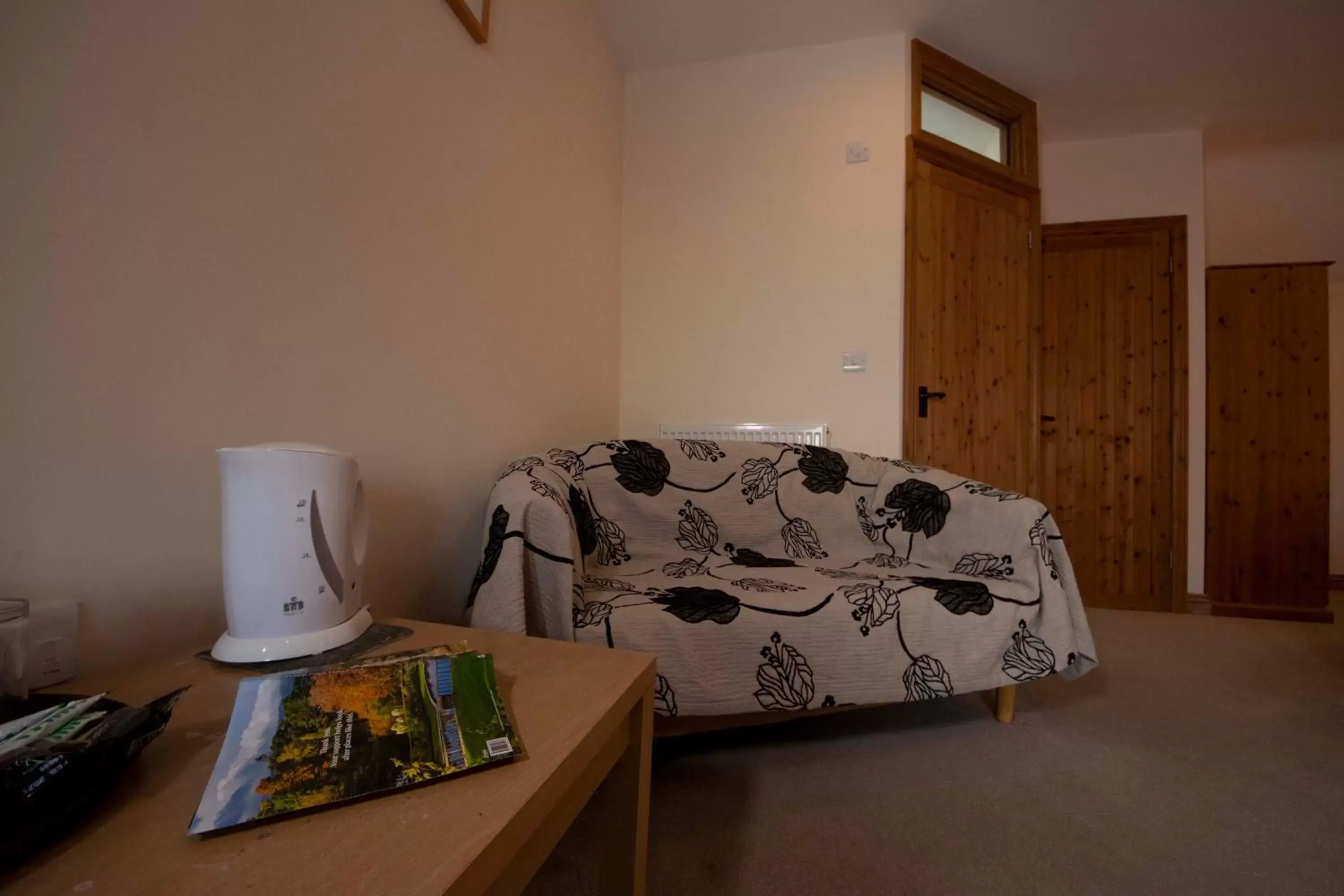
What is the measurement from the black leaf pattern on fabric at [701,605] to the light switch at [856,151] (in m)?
2.19

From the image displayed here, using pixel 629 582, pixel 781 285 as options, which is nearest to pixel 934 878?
pixel 629 582

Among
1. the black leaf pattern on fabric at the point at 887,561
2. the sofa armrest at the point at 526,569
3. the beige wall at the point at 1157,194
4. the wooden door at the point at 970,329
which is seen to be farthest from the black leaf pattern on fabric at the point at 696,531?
the beige wall at the point at 1157,194

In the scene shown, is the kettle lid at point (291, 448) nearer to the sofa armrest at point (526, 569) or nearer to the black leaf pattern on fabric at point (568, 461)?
the sofa armrest at point (526, 569)

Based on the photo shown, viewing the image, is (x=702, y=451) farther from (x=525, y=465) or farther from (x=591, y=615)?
(x=591, y=615)

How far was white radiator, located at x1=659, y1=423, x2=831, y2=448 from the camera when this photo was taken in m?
2.43

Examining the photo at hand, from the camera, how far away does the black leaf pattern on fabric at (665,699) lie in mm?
1106

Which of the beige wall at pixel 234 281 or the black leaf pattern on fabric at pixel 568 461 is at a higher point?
the beige wall at pixel 234 281

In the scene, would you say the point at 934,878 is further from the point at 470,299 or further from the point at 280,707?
the point at 470,299

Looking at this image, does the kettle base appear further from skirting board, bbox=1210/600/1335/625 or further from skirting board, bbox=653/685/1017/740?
skirting board, bbox=1210/600/1335/625

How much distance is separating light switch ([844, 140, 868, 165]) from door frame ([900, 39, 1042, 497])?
0.60 feet

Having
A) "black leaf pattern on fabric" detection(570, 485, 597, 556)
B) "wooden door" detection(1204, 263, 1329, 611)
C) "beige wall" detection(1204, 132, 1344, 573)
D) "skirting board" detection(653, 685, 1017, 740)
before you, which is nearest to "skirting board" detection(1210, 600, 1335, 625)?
"wooden door" detection(1204, 263, 1329, 611)

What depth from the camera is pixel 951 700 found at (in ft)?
5.42

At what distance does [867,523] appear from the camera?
1.79 metres

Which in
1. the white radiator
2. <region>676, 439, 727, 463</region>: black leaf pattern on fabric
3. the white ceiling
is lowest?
<region>676, 439, 727, 463</region>: black leaf pattern on fabric
